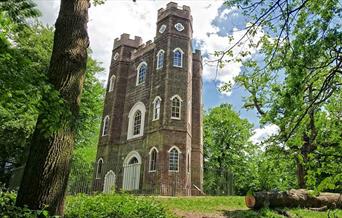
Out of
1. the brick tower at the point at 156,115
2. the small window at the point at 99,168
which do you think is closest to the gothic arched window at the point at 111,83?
the brick tower at the point at 156,115

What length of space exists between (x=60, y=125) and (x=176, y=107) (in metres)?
18.0

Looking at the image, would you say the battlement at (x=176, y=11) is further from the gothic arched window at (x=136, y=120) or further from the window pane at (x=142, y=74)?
the gothic arched window at (x=136, y=120)

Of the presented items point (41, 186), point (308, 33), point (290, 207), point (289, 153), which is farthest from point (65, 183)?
point (290, 207)

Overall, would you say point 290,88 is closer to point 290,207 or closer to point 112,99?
point 290,207

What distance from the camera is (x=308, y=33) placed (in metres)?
5.55

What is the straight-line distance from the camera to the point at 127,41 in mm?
27344

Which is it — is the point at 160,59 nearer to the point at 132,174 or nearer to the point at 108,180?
the point at 132,174

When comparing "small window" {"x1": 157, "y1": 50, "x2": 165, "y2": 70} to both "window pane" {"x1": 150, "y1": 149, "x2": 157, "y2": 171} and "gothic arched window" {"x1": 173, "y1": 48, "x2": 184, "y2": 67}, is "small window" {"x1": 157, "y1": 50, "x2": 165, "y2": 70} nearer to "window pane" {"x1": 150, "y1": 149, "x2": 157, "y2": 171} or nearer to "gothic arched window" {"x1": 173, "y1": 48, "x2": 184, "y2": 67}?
"gothic arched window" {"x1": 173, "y1": 48, "x2": 184, "y2": 67}

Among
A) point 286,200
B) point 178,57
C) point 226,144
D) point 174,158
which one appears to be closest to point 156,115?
point 174,158

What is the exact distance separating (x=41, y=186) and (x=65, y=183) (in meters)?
0.35

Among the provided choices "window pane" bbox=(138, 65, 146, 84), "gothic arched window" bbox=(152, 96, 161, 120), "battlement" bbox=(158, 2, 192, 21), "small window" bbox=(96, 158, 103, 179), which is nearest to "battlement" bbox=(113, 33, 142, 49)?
"window pane" bbox=(138, 65, 146, 84)

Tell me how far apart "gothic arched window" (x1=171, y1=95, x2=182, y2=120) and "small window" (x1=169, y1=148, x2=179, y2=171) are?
2456mm

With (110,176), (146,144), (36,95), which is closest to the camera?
(36,95)

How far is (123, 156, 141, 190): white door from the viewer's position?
70.2 feet
